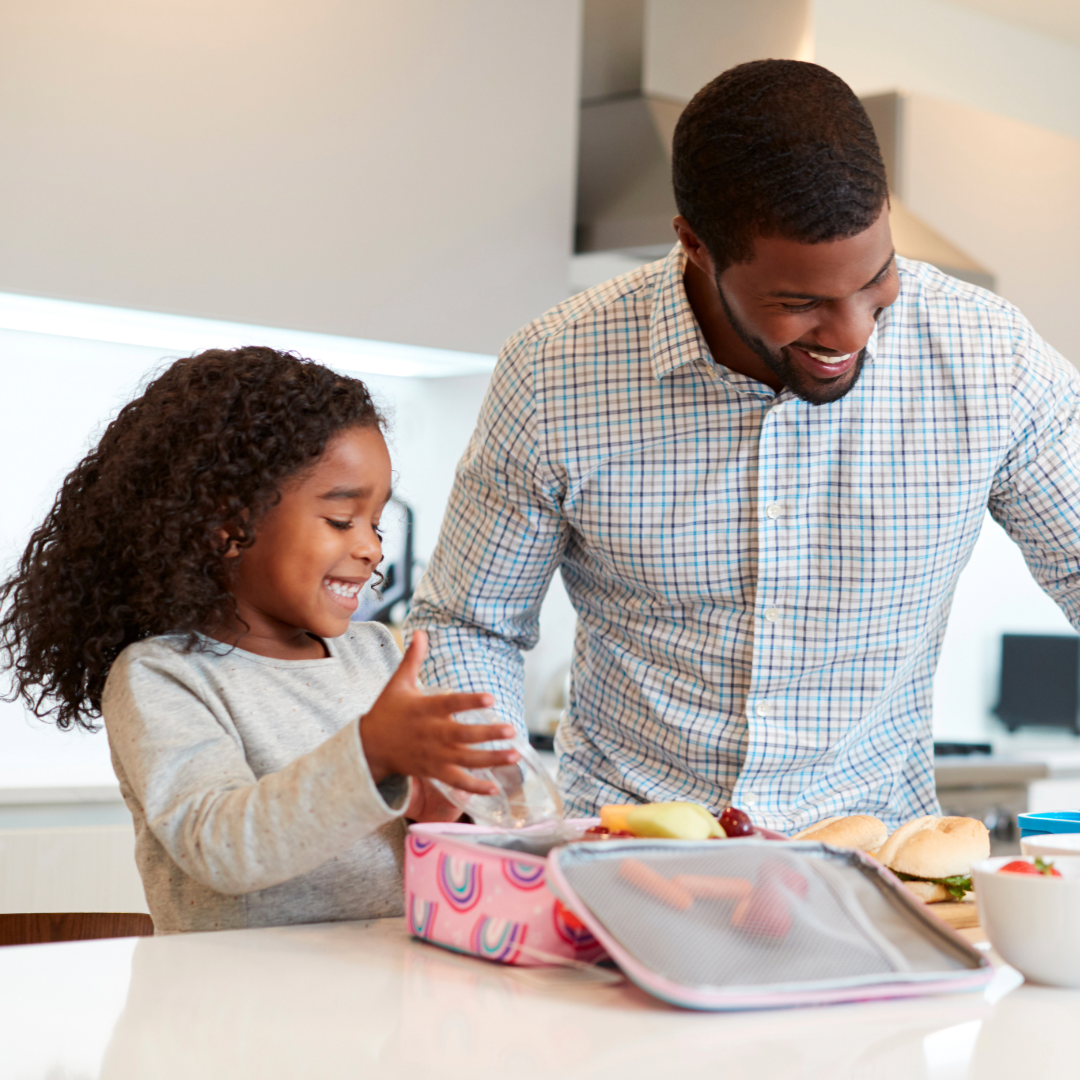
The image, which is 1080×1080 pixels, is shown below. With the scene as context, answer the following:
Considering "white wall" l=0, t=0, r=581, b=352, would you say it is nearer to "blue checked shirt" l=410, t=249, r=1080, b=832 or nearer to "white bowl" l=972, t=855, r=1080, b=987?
"blue checked shirt" l=410, t=249, r=1080, b=832

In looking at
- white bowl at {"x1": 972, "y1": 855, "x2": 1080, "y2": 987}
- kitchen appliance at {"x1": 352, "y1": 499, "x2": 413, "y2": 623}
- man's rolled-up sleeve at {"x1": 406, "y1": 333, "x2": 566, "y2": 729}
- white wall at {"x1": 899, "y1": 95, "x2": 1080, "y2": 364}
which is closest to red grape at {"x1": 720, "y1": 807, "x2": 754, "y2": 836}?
white bowl at {"x1": 972, "y1": 855, "x2": 1080, "y2": 987}

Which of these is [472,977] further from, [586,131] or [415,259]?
[586,131]

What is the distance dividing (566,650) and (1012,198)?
56.7 inches

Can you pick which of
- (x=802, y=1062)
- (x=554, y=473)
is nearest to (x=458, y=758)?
(x=802, y=1062)

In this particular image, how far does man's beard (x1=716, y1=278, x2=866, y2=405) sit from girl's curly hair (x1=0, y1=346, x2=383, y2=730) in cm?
34

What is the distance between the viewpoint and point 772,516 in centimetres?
125

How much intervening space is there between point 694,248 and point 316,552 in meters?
0.46

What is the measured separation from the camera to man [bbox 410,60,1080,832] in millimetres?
1255

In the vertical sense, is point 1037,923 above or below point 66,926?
above

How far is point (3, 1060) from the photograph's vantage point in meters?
0.59

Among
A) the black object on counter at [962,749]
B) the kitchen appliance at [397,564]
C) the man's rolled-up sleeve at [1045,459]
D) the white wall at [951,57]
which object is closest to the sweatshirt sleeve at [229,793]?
the man's rolled-up sleeve at [1045,459]

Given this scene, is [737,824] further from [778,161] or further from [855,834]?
[778,161]

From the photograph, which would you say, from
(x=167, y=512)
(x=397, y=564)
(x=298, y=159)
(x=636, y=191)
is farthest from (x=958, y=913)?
(x=397, y=564)

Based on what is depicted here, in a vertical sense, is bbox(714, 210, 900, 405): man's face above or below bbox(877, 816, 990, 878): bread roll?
above
